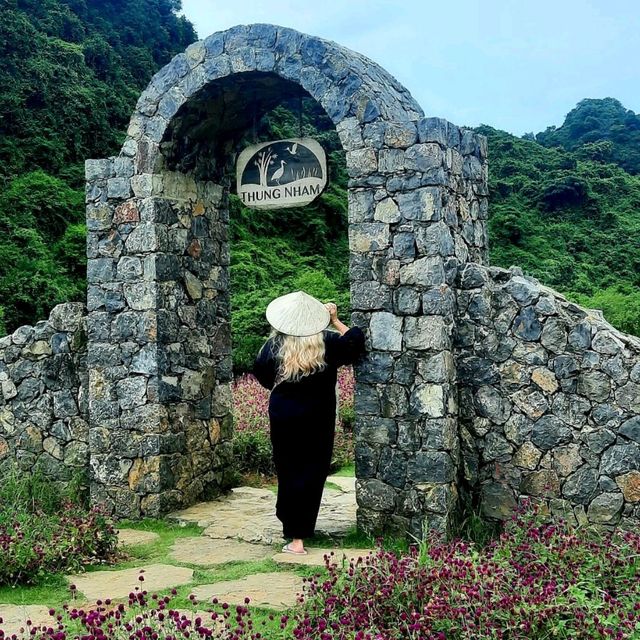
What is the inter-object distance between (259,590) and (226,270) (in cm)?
357

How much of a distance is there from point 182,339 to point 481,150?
2.89 m

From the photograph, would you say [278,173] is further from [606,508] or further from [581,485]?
[606,508]

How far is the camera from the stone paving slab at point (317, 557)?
208 inches

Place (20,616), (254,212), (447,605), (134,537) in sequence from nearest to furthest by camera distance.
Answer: (447,605)
(20,616)
(134,537)
(254,212)

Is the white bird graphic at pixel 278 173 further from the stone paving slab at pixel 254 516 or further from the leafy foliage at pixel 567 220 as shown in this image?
the leafy foliage at pixel 567 220

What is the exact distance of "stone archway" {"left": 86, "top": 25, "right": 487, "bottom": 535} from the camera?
18.4 ft

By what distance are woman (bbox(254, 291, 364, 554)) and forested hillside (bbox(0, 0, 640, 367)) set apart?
619 cm

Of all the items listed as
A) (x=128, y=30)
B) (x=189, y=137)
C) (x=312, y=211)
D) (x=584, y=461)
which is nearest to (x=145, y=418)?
(x=189, y=137)

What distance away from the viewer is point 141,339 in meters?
6.71

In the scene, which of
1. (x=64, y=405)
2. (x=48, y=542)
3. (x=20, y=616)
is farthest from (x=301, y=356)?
(x=64, y=405)

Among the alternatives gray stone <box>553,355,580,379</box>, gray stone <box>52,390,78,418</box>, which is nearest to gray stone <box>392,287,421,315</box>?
gray stone <box>553,355,580,379</box>

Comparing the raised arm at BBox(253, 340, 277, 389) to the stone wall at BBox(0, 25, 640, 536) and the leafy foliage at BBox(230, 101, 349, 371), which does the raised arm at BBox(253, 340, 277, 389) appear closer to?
the stone wall at BBox(0, 25, 640, 536)

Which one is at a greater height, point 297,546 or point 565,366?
point 565,366

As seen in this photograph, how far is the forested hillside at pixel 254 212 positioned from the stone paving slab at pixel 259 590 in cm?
693
